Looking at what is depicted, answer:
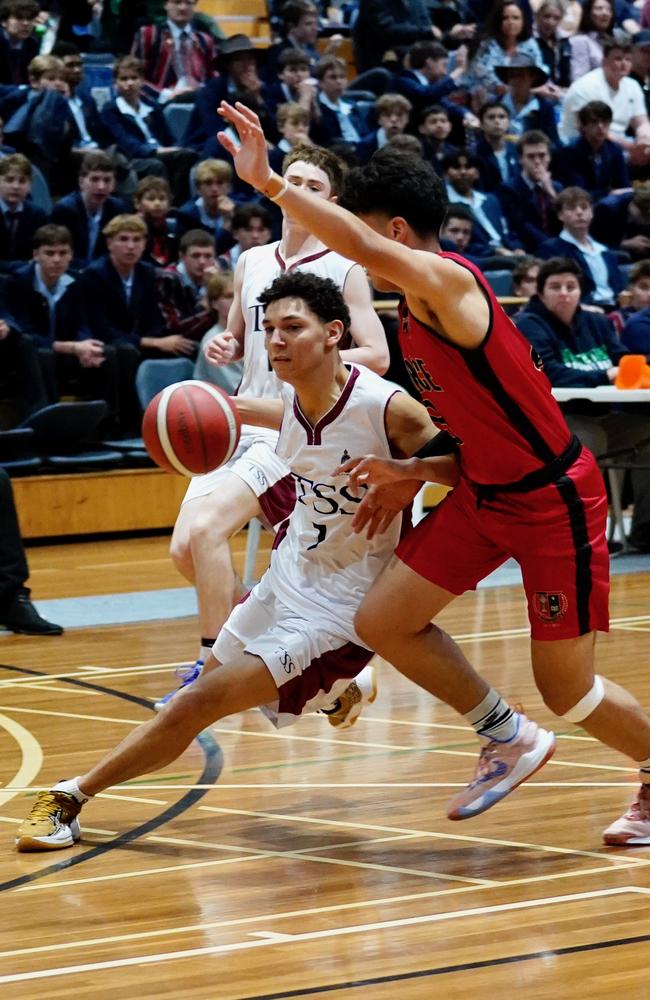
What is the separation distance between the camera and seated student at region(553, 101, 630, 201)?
14977 millimetres

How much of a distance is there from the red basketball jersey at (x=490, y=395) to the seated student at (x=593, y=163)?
11.1 metres

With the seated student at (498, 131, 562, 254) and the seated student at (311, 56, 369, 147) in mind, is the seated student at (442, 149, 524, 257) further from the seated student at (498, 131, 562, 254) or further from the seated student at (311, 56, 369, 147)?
the seated student at (311, 56, 369, 147)

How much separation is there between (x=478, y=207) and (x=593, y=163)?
5.35ft

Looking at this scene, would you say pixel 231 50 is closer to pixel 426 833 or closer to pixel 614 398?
pixel 614 398

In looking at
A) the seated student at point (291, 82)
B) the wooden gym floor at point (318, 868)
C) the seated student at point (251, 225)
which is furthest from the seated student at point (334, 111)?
the wooden gym floor at point (318, 868)

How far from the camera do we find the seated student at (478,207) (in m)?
13.8

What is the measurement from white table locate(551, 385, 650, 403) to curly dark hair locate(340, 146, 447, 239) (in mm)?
5344

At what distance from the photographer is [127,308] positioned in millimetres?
11375

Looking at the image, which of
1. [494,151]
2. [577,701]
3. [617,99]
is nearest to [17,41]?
[494,151]

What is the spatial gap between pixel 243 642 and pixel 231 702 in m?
0.21

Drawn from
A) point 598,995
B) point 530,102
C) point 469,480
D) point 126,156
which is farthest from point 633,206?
point 598,995

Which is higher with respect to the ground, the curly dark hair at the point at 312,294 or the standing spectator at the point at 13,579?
the curly dark hair at the point at 312,294

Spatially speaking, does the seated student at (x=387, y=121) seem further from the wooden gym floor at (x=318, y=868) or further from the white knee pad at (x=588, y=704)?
the white knee pad at (x=588, y=704)

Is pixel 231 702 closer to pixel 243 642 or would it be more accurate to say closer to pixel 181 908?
pixel 243 642
